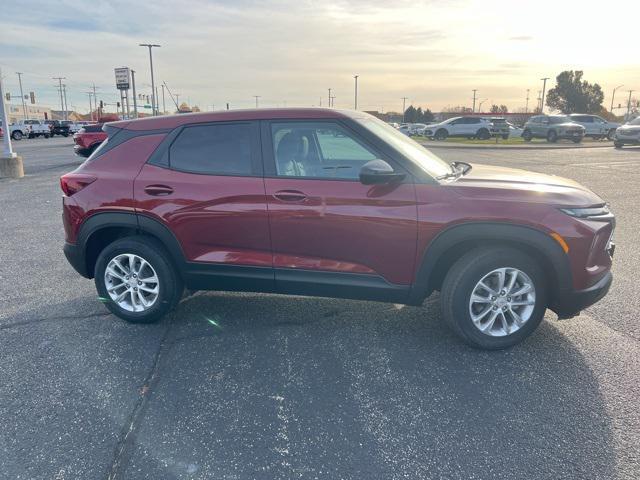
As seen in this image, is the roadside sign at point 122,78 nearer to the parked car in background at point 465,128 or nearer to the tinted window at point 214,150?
the parked car in background at point 465,128

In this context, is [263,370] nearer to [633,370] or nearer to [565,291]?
[565,291]

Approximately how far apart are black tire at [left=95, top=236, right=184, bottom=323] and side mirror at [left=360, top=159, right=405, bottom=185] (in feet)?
5.95

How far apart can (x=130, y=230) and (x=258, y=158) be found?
1346 millimetres

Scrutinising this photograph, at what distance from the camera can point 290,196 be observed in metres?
3.43

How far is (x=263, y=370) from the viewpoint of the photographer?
322 cm

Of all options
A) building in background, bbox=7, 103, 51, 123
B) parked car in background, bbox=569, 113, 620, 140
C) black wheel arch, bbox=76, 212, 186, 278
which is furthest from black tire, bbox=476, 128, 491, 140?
building in background, bbox=7, 103, 51, 123

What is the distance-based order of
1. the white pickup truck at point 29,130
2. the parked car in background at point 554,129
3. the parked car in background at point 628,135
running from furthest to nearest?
the white pickup truck at point 29,130 → the parked car in background at point 554,129 → the parked car in background at point 628,135

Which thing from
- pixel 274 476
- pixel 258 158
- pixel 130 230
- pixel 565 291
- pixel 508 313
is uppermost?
pixel 258 158

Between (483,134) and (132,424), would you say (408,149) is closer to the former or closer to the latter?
(132,424)

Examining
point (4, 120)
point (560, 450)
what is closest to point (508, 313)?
point (560, 450)

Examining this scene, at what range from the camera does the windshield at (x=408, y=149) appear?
3510 mm

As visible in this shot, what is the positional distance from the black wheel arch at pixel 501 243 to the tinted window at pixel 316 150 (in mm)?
836

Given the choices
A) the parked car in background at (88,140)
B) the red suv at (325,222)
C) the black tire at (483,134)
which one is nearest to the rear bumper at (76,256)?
the red suv at (325,222)

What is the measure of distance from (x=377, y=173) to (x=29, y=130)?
2152 inches
